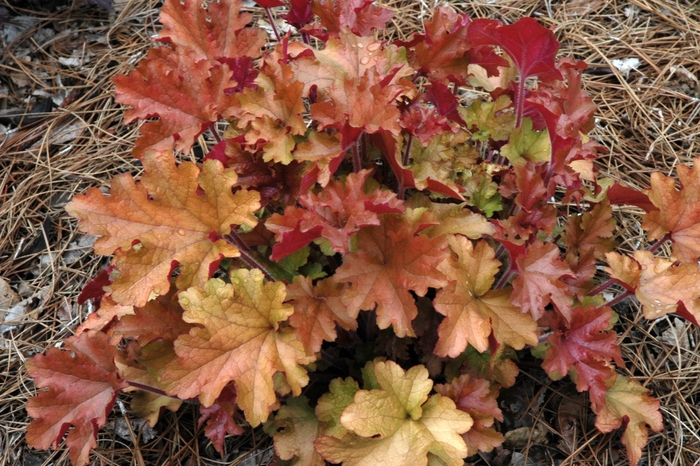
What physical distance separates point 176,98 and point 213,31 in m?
0.39

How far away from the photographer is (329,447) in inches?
67.6

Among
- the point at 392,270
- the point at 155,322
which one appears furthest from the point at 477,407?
the point at 155,322

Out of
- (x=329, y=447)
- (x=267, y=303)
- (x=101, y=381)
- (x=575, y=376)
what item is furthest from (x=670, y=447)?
(x=101, y=381)

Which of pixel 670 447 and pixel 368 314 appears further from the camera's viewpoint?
pixel 670 447

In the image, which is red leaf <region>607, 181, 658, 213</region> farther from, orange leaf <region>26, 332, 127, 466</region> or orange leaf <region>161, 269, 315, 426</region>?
orange leaf <region>26, 332, 127, 466</region>

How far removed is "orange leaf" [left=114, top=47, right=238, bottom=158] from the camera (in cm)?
193

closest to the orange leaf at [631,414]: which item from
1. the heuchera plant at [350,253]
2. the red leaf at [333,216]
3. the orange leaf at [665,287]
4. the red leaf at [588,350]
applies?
the heuchera plant at [350,253]

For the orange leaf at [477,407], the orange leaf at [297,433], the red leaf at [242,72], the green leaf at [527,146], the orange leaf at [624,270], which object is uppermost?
the red leaf at [242,72]

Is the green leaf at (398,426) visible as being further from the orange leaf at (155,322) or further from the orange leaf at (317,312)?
the orange leaf at (155,322)

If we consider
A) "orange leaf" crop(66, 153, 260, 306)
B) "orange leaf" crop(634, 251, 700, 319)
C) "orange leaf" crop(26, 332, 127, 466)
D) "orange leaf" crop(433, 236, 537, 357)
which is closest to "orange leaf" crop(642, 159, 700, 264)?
"orange leaf" crop(634, 251, 700, 319)

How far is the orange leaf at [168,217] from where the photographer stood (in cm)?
168

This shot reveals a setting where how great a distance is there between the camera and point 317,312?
1.75 metres

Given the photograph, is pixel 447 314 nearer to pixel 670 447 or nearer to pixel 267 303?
pixel 267 303

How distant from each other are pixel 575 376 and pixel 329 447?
922 millimetres
